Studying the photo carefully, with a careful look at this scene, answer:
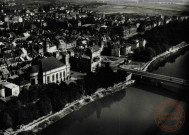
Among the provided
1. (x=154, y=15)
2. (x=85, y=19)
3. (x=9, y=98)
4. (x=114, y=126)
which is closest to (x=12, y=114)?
(x=9, y=98)

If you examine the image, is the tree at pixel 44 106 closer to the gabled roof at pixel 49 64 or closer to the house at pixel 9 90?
the house at pixel 9 90

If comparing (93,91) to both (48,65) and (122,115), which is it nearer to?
(122,115)

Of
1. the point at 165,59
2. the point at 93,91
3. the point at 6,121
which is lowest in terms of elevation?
the point at 6,121

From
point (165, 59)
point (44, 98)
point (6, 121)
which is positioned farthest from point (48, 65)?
point (165, 59)

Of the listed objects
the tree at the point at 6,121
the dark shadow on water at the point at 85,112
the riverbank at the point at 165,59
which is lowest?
the dark shadow on water at the point at 85,112

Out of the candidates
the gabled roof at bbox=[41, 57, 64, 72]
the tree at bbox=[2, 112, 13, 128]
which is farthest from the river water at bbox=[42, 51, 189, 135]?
the gabled roof at bbox=[41, 57, 64, 72]

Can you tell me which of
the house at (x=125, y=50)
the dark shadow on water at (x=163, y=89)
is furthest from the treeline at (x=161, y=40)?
the dark shadow on water at (x=163, y=89)
